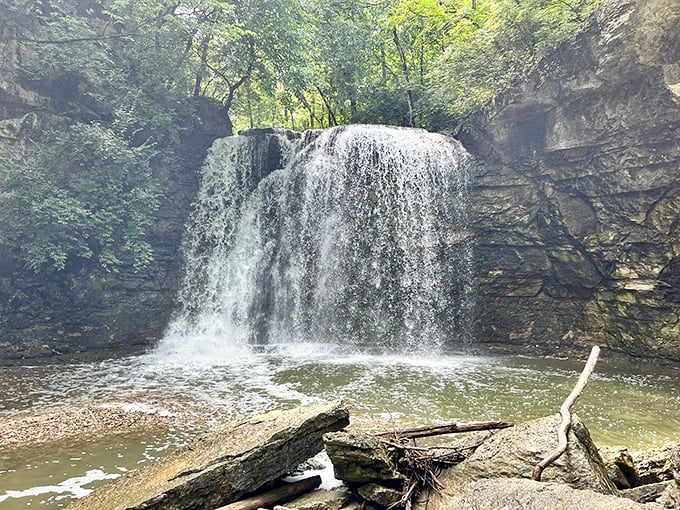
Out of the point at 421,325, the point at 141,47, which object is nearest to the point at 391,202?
the point at 421,325

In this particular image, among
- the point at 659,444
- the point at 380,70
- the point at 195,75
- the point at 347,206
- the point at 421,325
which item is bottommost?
the point at 659,444

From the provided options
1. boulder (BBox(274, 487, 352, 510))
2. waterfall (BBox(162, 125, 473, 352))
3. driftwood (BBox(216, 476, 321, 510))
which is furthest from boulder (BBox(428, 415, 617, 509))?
waterfall (BBox(162, 125, 473, 352))

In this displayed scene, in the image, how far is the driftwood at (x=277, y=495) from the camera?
2.74 meters

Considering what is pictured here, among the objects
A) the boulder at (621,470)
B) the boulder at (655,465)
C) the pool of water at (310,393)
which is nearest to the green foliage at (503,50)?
the pool of water at (310,393)

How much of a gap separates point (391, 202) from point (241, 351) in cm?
574

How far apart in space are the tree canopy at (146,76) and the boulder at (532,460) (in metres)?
10.3

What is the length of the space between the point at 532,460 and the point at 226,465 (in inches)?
77.3

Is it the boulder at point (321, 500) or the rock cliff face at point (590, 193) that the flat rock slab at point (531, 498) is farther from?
the rock cliff face at point (590, 193)

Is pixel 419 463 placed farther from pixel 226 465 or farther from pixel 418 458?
pixel 226 465

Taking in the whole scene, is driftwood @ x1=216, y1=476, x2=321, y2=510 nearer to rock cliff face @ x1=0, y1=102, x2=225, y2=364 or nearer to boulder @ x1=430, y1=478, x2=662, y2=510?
boulder @ x1=430, y1=478, x2=662, y2=510

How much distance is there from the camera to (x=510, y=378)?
8086mm

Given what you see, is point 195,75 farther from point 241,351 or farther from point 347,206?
point 241,351

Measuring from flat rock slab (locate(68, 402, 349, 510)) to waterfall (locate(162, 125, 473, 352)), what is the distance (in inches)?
325

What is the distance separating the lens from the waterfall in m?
11.8
